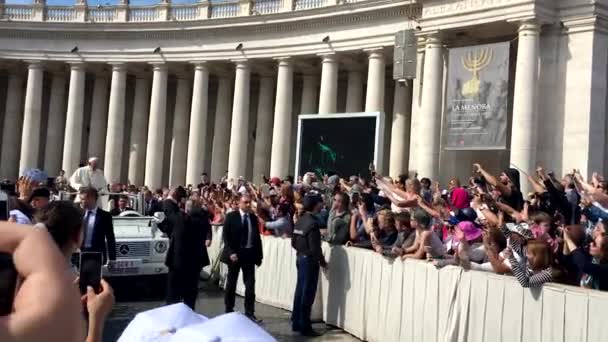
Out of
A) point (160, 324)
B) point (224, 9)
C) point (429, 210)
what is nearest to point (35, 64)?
point (224, 9)

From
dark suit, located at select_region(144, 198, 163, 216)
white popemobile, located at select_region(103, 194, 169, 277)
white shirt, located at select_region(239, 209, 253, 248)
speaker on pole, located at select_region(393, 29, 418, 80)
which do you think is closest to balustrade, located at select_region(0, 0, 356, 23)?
speaker on pole, located at select_region(393, 29, 418, 80)

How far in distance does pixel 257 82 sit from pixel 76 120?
10703 millimetres

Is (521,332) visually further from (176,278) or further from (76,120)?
(76,120)

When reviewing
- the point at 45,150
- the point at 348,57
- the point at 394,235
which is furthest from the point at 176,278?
the point at 45,150

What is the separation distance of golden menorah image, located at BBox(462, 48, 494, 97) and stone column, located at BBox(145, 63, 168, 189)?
18.4 m

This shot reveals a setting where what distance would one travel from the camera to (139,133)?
40250 millimetres

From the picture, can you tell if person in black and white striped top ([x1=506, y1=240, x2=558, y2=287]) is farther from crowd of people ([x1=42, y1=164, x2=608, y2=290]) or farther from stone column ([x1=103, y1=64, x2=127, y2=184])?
stone column ([x1=103, y1=64, x2=127, y2=184])

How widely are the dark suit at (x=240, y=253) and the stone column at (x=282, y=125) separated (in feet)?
69.8

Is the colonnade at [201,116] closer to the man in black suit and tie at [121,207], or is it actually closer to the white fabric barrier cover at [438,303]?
the man in black suit and tie at [121,207]

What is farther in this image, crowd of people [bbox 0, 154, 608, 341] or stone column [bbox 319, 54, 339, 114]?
stone column [bbox 319, 54, 339, 114]

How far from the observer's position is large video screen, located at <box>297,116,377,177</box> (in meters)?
22.9

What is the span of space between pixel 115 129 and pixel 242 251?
91.4ft

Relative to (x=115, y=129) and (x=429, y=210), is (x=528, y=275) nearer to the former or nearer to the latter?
(x=429, y=210)

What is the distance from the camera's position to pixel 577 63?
78.4 ft
